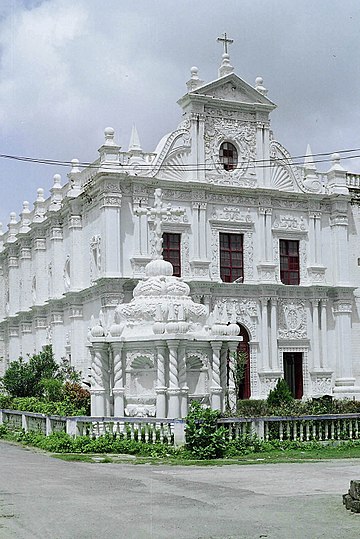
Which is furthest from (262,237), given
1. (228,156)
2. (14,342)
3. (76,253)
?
(14,342)

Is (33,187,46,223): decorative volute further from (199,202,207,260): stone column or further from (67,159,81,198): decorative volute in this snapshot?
(199,202,207,260): stone column

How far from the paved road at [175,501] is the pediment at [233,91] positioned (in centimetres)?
2284

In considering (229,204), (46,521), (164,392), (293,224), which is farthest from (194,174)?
(46,521)

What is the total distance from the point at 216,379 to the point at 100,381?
2.67 m

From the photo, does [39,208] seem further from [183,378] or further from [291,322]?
[183,378]

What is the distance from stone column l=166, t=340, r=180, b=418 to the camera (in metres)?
19.0

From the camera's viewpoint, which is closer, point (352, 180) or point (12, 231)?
point (352, 180)

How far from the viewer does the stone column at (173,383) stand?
62.3 feet

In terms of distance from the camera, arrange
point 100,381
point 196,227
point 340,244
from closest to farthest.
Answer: point 100,381, point 196,227, point 340,244

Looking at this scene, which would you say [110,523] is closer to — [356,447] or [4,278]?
[356,447]

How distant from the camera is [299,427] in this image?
1888 cm

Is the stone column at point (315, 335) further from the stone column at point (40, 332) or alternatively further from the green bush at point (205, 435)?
the green bush at point (205, 435)

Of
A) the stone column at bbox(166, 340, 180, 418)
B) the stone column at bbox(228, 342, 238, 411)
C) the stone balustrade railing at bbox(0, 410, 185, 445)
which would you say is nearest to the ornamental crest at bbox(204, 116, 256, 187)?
the stone column at bbox(228, 342, 238, 411)

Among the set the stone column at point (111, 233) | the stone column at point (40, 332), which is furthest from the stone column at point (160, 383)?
the stone column at point (40, 332)
